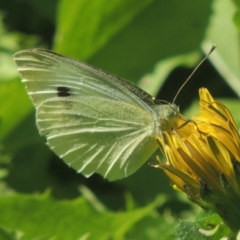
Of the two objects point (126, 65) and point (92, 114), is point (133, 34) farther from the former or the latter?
point (92, 114)

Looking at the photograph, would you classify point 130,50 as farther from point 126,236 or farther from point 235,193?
point 235,193

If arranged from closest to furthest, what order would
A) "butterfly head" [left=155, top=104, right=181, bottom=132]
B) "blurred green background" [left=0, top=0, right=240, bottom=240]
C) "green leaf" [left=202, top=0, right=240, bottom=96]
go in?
"butterfly head" [left=155, top=104, right=181, bottom=132] → "blurred green background" [left=0, top=0, right=240, bottom=240] → "green leaf" [left=202, top=0, right=240, bottom=96]

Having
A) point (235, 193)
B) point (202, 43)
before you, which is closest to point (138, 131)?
point (235, 193)

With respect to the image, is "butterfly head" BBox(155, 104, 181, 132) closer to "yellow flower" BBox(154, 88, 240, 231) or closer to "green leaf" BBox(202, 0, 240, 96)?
"yellow flower" BBox(154, 88, 240, 231)

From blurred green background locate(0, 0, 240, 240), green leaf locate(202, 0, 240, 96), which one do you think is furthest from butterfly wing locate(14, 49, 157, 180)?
green leaf locate(202, 0, 240, 96)

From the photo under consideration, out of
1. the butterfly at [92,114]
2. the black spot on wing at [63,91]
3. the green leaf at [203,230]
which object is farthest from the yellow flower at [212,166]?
the black spot on wing at [63,91]

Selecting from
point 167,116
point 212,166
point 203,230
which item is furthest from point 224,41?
point 203,230

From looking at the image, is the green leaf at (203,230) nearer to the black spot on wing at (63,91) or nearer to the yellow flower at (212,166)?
the yellow flower at (212,166)
